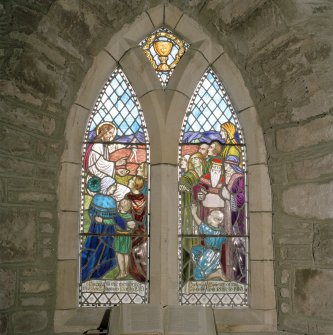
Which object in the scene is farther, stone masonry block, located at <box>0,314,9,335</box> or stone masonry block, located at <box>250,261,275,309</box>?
stone masonry block, located at <box>250,261,275,309</box>

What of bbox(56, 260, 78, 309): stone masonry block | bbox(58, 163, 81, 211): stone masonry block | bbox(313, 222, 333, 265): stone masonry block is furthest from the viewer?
bbox(58, 163, 81, 211): stone masonry block

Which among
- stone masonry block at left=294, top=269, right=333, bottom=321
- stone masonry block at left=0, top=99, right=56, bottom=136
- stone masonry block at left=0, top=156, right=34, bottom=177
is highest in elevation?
stone masonry block at left=0, top=99, right=56, bottom=136

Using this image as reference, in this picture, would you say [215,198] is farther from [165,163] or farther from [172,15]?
[172,15]

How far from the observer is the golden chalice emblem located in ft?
12.5

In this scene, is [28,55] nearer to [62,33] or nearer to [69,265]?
[62,33]

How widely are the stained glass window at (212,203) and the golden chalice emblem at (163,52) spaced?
0.35m

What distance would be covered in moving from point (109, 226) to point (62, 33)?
1521mm

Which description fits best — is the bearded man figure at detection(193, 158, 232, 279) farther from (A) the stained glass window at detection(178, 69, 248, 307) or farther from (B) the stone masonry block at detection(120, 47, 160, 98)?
(B) the stone masonry block at detection(120, 47, 160, 98)

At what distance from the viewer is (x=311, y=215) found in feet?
10.4

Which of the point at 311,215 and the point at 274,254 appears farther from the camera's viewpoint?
the point at 274,254

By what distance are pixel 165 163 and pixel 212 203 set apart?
504 mm

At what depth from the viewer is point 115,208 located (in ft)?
11.7

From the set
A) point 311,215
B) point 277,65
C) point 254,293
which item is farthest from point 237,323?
point 277,65

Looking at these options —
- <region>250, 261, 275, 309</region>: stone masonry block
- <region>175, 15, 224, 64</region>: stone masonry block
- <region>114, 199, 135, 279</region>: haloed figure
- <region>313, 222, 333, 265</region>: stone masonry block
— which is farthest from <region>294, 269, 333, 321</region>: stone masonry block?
<region>175, 15, 224, 64</region>: stone masonry block
